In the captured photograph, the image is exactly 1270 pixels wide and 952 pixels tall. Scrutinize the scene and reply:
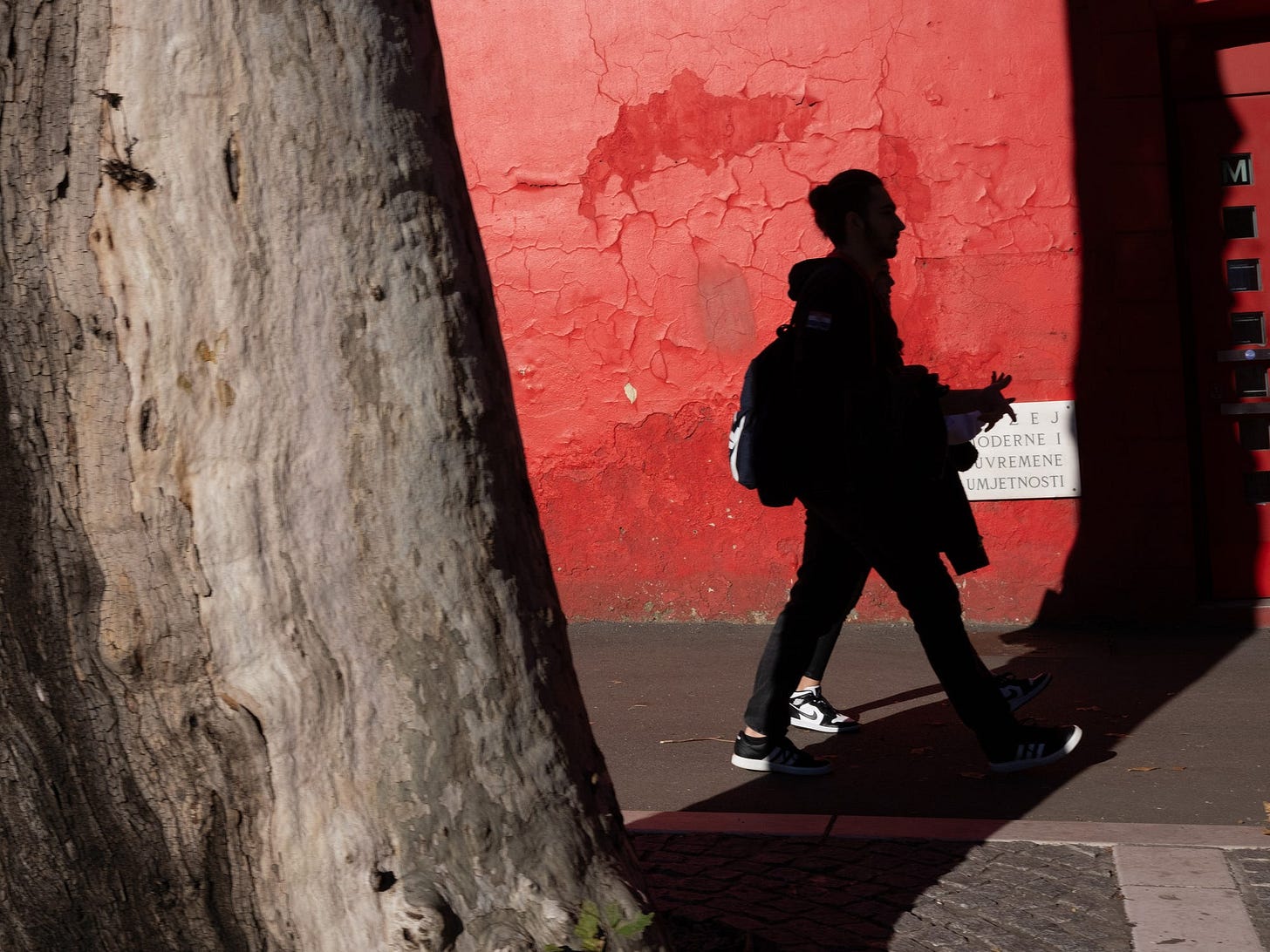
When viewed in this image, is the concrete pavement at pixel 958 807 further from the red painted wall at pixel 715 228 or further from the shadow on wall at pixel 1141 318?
the red painted wall at pixel 715 228

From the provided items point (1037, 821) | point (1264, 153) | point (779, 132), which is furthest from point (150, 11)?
point (1264, 153)

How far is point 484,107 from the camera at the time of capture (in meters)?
7.09

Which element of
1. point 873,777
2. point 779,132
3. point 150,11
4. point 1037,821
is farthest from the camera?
point 779,132

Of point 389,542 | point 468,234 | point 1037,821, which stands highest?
point 468,234

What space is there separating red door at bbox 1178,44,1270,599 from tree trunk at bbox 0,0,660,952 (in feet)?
17.2

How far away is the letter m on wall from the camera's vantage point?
6.57m

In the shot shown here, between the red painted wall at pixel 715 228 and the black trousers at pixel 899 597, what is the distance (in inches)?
92.9

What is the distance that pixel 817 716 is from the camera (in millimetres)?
5062

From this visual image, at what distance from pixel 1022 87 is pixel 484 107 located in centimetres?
261

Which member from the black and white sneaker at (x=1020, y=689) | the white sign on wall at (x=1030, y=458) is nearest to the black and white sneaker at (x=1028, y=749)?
the black and white sneaker at (x=1020, y=689)

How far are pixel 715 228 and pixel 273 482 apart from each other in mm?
4960

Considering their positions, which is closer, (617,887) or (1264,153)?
(617,887)

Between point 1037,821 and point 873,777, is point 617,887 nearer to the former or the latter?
point 1037,821

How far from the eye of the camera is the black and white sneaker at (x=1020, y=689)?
4.89 meters
